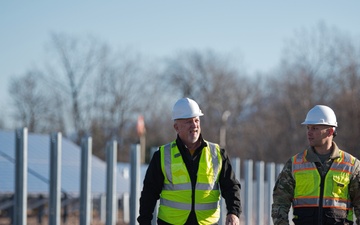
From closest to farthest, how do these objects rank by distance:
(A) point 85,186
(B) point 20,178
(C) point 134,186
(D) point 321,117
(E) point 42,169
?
(D) point 321,117 → (B) point 20,178 → (A) point 85,186 → (C) point 134,186 → (E) point 42,169

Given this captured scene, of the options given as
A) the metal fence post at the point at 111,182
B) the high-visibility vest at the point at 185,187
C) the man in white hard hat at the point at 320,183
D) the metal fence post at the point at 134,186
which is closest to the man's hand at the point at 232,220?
the high-visibility vest at the point at 185,187

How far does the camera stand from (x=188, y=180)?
290 inches

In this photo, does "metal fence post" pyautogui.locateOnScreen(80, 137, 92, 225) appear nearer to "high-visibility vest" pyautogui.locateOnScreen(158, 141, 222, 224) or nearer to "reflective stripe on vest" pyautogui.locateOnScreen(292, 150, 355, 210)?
"high-visibility vest" pyautogui.locateOnScreen(158, 141, 222, 224)

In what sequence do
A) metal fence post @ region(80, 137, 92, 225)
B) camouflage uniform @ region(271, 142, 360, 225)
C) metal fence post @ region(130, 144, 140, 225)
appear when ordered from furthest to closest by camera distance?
metal fence post @ region(130, 144, 140, 225) < metal fence post @ region(80, 137, 92, 225) < camouflage uniform @ region(271, 142, 360, 225)

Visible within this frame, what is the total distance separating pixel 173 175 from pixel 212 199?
401 mm

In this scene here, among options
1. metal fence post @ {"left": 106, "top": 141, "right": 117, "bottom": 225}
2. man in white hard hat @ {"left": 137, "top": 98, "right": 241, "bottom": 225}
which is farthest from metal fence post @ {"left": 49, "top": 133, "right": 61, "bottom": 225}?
man in white hard hat @ {"left": 137, "top": 98, "right": 241, "bottom": 225}

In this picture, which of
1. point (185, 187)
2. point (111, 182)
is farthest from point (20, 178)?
point (185, 187)

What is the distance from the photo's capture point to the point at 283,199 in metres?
7.53

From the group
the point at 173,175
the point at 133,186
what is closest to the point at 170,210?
the point at 173,175

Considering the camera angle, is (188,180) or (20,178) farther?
(20,178)

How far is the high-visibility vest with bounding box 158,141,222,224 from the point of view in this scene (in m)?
7.37

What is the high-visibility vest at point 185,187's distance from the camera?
737 cm

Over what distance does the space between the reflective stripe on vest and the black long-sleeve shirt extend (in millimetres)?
548

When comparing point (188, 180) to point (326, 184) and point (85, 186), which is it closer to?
point (326, 184)
